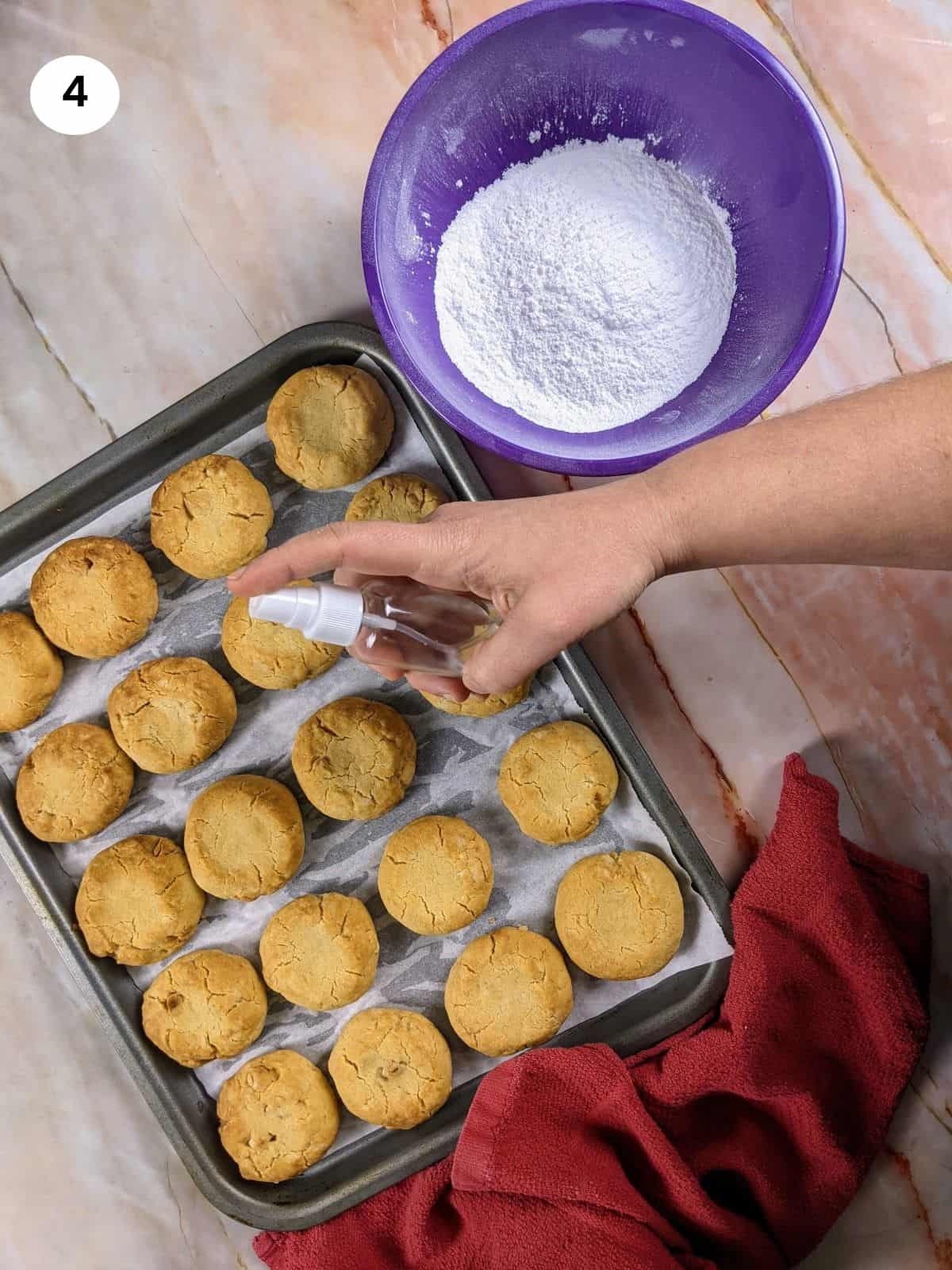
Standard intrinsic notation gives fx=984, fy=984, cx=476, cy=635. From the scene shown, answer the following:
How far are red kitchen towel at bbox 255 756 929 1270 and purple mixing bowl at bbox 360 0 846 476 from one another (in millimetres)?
521

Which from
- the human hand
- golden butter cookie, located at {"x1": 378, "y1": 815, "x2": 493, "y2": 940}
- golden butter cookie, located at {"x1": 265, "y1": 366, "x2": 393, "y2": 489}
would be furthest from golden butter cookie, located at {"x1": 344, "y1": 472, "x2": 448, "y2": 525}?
golden butter cookie, located at {"x1": 378, "y1": 815, "x2": 493, "y2": 940}

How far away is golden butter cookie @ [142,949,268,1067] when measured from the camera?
1.28 meters

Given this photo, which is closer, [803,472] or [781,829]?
[803,472]

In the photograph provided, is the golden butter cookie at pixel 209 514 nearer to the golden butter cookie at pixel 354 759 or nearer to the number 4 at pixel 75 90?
the golden butter cookie at pixel 354 759

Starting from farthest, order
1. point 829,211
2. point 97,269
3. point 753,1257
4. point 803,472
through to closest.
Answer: point 97,269 < point 753,1257 < point 829,211 < point 803,472

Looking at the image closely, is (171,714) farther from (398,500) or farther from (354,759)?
(398,500)

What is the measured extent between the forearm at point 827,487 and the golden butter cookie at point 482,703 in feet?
1.26

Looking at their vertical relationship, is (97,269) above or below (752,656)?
above

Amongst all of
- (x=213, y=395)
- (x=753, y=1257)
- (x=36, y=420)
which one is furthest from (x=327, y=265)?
(x=753, y=1257)

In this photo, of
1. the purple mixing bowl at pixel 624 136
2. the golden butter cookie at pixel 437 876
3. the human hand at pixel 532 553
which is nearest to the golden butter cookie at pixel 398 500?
the purple mixing bowl at pixel 624 136

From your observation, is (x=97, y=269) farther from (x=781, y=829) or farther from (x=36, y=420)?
(x=781, y=829)

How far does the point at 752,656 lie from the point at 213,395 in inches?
31.9

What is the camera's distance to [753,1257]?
1.27 meters

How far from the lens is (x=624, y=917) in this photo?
49.6 inches
